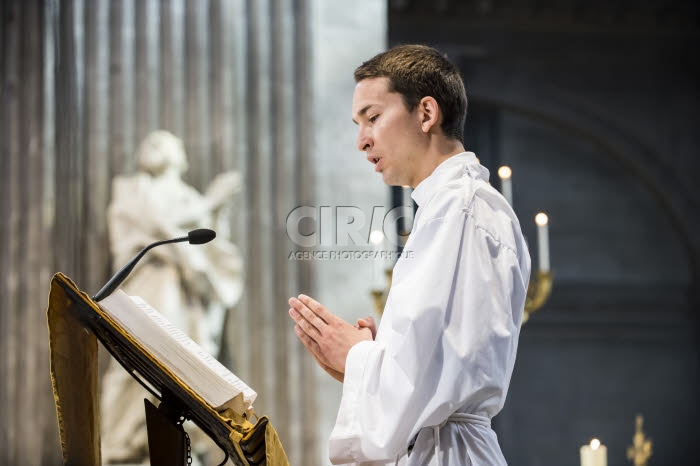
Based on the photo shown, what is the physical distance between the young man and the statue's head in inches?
101

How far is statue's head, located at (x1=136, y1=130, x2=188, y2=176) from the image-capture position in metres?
4.01

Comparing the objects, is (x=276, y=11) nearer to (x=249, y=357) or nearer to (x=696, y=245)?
(x=249, y=357)

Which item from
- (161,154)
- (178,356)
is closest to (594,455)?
(178,356)

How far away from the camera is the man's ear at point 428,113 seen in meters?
1.73

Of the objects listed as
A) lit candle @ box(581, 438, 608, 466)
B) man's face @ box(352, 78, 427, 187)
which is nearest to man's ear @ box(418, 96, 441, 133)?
man's face @ box(352, 78, 427, 187)

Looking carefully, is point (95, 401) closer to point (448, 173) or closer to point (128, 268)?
point (128, 268)

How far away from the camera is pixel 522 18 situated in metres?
7.68

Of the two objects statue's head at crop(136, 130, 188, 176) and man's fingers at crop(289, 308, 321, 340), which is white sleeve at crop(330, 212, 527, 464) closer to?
man's fingers at crop(289, 308, 321, 340)

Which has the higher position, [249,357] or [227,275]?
[227,275]

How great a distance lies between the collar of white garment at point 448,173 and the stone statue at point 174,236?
7.98 ft

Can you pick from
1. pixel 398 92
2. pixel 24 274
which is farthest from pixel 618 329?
pixel 398 92

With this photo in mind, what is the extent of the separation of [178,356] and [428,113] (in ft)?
2.44

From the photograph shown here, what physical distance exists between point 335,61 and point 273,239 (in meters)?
0.98

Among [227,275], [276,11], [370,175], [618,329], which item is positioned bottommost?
[618,329]
